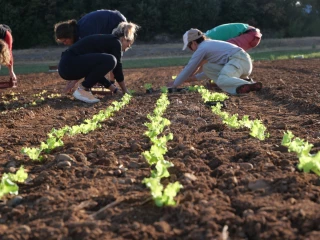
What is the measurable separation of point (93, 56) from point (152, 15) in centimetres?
3306

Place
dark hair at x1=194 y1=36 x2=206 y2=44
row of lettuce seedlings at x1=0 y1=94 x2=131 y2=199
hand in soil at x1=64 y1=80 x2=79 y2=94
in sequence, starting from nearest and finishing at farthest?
row of lettuce seedlings at x1=0 y1=94 x2=131 y2=199, dark hair at x1=194 y1=36 x2=206 y2=44, hand in soil at x1=64 y1=80 x2=79 y2=94

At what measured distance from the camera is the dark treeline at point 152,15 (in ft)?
129

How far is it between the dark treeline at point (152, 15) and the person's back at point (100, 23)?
31704 millimetres

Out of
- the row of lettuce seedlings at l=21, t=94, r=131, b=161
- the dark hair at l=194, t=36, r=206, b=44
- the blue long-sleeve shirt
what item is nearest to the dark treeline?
the blue long-sleeve shirt

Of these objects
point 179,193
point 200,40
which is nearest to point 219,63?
point 200,40

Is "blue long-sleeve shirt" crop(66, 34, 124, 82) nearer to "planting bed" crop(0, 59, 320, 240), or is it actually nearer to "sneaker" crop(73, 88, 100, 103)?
"sneaker" crop(73, 88, 100, 103)

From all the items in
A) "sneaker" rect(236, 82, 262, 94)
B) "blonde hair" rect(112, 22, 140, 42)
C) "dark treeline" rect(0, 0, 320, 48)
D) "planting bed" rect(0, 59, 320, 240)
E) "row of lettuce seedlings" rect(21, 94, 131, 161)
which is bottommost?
"dark treeline" rect(0, 0, 320, 48)

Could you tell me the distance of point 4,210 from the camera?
2.46 meters

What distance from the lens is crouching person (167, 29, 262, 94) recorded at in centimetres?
747

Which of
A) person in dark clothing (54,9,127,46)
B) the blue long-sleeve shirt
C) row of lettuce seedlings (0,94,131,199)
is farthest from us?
person in dark clothing (54,9,127,46)

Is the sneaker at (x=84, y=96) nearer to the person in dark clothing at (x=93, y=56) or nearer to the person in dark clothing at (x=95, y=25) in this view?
the person in dark clothing at (x=93, y=56)

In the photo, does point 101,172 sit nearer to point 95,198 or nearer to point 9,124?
point 95,198

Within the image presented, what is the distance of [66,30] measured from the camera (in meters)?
7.92

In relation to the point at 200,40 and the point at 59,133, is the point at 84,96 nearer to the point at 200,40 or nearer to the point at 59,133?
the point at 200,40
